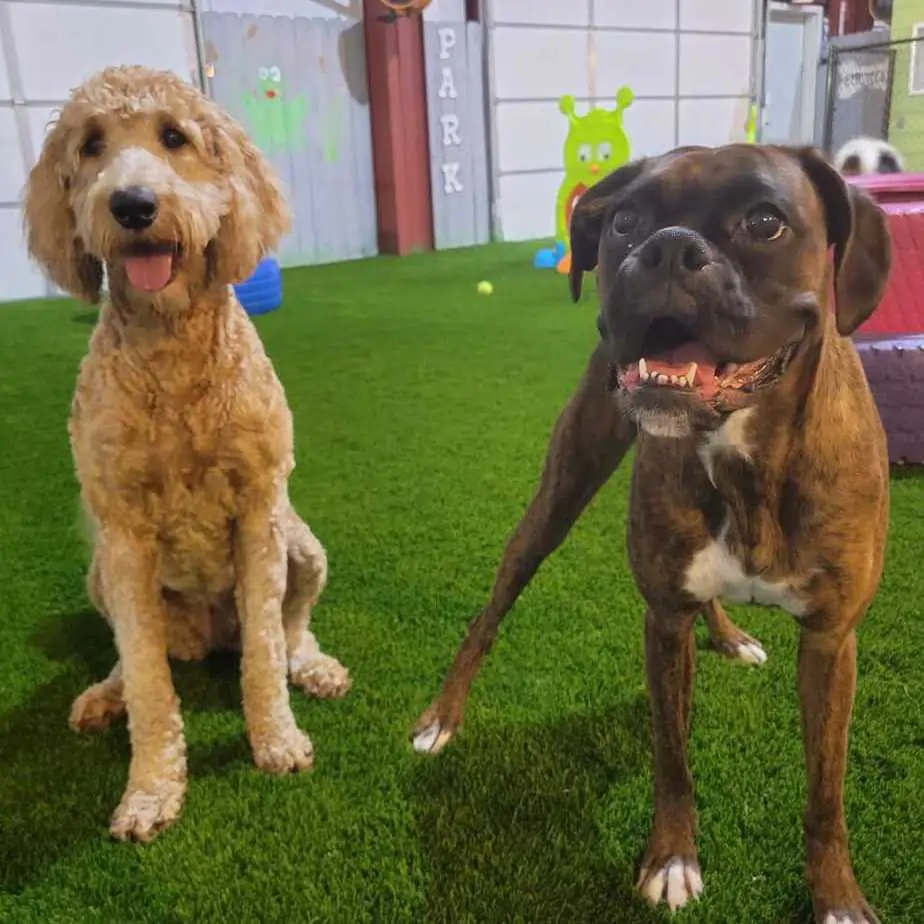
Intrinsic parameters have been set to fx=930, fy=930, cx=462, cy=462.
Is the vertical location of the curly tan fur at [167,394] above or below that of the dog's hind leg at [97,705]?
above

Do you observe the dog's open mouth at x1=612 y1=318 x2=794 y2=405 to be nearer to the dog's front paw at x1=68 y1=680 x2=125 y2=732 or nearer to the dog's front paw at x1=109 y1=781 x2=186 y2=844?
the dog's front paw at x1=109 y1=781 x2=186 y2=844

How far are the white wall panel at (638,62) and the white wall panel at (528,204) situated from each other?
1364 mm

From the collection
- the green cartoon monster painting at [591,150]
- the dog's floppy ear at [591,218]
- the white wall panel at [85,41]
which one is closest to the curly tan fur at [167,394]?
the dog's floppy ear at [591,218]

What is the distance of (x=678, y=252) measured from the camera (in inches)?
48.5

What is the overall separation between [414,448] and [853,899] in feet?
8.72

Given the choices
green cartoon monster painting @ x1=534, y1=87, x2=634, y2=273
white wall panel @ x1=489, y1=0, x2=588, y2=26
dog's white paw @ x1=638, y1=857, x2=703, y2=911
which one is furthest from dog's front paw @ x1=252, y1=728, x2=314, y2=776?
white wall panel @ x1=489, y1=0, x2=588, y2=26

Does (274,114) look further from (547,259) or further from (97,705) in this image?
(97,705)

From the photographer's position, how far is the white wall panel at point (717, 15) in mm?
11680

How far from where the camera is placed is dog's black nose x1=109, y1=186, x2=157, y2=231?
5.63 ft

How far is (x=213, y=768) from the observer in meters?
2.10

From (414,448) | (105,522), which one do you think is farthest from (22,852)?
(414,448)

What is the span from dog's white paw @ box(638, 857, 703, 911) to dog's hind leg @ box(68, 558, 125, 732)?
1.26m

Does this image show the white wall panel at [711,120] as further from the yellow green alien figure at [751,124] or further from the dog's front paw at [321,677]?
the dog's front paw at [321,677]

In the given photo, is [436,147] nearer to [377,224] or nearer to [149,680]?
[377,224]
